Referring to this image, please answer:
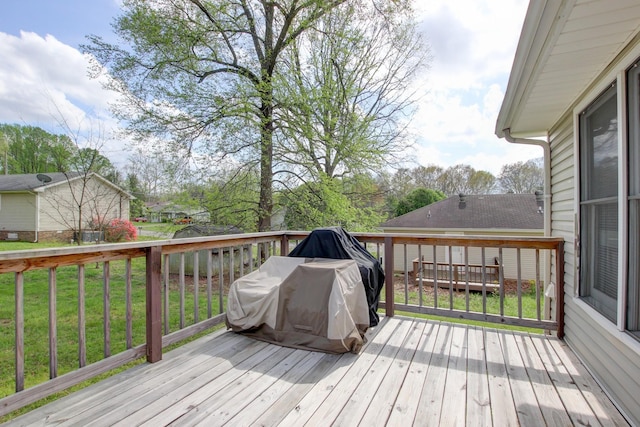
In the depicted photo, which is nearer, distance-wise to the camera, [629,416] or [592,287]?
[629,416]

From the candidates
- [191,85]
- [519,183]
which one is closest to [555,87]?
[191,85]

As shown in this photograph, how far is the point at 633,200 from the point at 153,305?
3.20m

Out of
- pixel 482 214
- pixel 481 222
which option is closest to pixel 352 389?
pixel 481 222

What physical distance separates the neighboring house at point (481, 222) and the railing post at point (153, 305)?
39.0 feet

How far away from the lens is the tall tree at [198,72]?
5.98 meters

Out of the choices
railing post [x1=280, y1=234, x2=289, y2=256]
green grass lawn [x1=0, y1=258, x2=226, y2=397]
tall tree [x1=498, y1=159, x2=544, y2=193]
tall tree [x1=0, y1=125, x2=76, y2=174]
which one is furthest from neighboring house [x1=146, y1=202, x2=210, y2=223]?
tall tree [x1=498, y1=159, x2=544, y2=193]

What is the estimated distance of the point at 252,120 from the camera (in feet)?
19.9

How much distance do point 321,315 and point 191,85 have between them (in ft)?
18.0

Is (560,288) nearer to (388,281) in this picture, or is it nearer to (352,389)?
(388,281)

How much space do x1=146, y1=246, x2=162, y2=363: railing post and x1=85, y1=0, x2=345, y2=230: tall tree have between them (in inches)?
166

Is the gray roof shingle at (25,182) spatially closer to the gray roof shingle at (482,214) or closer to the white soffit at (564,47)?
the gray roof shingle at (482,214)

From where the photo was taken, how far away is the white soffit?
148 centimetres

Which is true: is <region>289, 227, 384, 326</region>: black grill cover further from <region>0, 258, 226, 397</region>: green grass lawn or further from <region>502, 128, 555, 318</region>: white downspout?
<region>0, 258, 226, 397</region>: green grass lawn

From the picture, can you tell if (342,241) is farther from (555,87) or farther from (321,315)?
(555,87)
